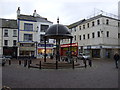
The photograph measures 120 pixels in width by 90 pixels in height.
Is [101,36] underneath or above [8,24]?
underneath

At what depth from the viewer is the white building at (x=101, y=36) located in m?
35.9

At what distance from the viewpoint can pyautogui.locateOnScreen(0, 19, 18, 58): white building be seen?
115 ft

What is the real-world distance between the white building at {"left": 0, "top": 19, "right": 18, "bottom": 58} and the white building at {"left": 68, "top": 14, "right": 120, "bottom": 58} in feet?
64.6

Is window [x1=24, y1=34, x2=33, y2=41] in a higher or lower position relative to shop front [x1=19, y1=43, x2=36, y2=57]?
higher

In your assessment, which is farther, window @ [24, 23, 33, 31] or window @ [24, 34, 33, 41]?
window @ [24, 23, 33, 31]

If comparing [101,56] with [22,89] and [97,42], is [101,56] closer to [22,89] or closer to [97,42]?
[97,42]

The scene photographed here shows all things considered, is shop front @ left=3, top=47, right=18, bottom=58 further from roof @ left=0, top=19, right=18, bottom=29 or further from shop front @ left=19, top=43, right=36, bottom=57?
roof @ left=0, top=19, right=18, bottom=29

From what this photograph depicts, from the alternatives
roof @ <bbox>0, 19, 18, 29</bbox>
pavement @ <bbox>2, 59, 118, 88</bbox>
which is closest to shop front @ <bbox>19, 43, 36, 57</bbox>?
roof @ <bbox>0, 19, 18, 29</bbox>

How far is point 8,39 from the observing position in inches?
1403

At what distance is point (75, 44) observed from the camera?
151 feet

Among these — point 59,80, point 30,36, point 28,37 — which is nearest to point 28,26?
point 30,36

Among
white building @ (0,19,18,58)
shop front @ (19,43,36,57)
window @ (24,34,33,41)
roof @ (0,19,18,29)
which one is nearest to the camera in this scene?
white building @ (0,19,18,58)

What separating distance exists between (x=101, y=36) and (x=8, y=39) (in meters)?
23.7

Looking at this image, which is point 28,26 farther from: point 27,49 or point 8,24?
point 27,49
